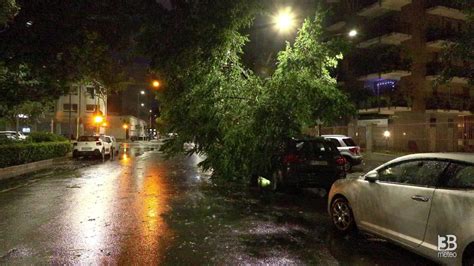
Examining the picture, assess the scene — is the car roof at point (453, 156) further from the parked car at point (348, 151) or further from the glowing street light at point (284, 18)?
the parked car at point (348, 151)

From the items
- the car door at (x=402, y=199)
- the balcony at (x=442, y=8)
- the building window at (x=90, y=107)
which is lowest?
the car door at (x=402, y=199)

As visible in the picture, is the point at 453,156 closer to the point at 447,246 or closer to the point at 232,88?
the point at 447,246

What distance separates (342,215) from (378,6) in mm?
34663

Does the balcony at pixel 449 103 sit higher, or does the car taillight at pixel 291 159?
the balcony at pixel 449 103

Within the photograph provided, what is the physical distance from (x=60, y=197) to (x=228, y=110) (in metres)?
5.97

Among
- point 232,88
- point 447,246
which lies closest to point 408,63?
point 232,88

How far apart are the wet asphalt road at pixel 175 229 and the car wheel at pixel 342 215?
0.21m

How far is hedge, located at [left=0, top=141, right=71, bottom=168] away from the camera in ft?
61.1

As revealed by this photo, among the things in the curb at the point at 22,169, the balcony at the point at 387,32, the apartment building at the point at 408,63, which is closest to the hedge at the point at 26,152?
the curb at the point at 22,169

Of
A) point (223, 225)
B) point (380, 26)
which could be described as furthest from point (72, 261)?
point (380, 26)

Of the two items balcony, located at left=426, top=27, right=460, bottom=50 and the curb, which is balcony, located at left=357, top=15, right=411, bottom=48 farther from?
the curb

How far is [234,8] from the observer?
586 inches

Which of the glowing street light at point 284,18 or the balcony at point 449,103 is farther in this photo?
the balcony at point 449,103

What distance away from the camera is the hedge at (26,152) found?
18.6 meters
